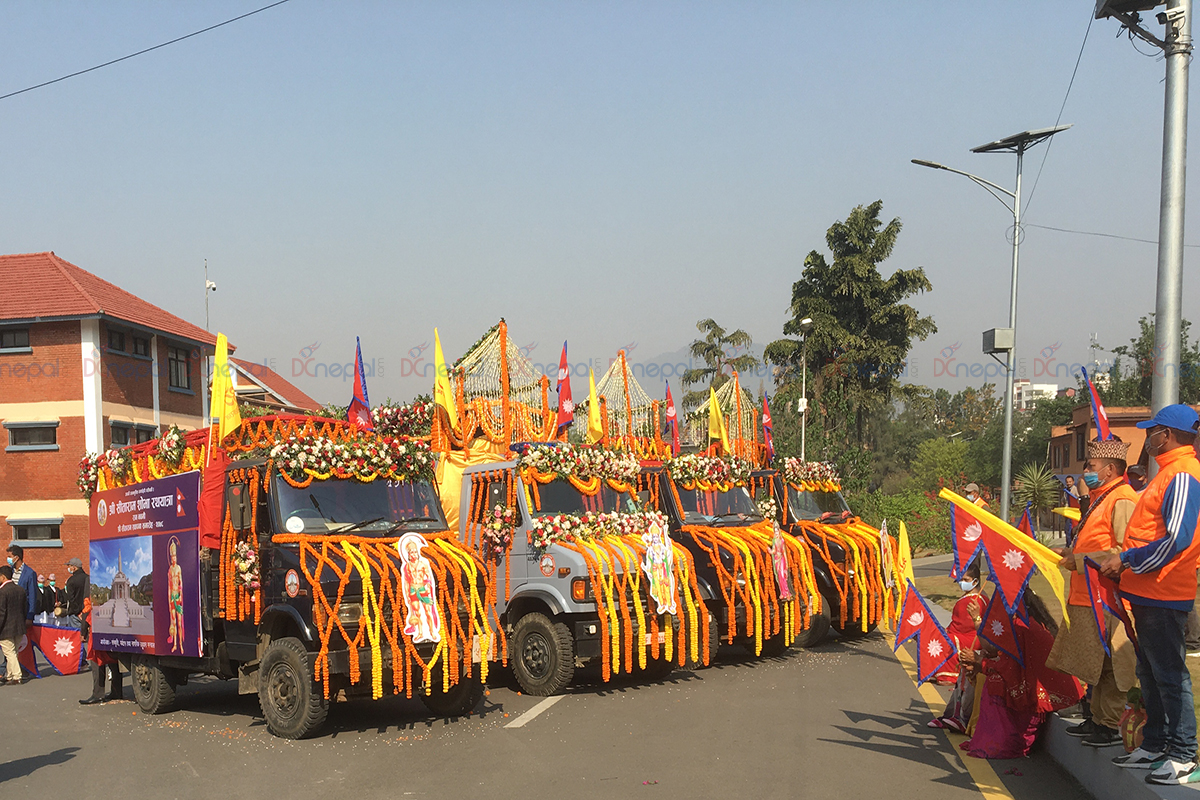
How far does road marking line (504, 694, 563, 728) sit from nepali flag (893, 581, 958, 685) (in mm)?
3378

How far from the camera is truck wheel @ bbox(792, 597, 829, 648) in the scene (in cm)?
1373

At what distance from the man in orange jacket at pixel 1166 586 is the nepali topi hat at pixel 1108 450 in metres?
0.98

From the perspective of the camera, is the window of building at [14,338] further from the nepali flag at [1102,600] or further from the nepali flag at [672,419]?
the nepali flag at [1102,600]

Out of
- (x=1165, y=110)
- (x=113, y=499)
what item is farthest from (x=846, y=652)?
(x=113, y=499)

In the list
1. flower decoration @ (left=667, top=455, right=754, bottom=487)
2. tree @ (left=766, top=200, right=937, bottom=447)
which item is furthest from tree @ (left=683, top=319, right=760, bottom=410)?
flower decoration @ (left=667, top=455, right=754, bottom=487)

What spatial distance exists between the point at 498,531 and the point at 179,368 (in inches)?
988

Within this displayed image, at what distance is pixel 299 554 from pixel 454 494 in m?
3.87

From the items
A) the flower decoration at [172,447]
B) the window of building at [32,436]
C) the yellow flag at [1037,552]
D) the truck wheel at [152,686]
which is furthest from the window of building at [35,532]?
the yellow flag at [1037,552]

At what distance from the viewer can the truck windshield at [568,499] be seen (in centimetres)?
1117

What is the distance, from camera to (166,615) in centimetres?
1014

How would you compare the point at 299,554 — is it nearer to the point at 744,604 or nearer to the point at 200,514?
the point at 200,514

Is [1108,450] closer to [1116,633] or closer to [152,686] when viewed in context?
[1116,633]

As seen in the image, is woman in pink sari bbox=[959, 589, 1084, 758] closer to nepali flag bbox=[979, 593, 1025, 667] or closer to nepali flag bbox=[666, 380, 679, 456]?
nepali flag bbox=[979, 593, 1025, 667]

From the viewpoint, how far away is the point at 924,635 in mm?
7996
